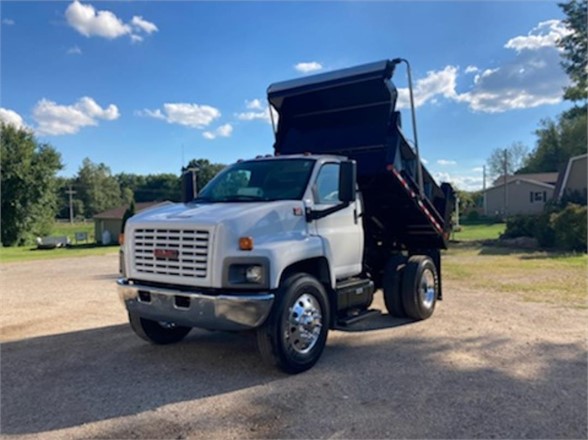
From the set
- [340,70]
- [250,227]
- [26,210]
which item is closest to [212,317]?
[250,227]

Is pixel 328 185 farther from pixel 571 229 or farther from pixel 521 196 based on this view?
pixel 521 196

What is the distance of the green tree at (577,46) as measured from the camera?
2681cm

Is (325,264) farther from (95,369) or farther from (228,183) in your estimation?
(95,369)

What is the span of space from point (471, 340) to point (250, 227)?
353 cm

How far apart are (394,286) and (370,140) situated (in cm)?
225

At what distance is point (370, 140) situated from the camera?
7.39 metres

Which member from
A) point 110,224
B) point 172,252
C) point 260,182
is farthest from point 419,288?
point 110,224

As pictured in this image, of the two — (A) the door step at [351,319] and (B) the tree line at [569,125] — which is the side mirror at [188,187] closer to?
(A) the door step at [351,319]

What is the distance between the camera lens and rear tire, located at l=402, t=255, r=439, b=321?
24.3ft

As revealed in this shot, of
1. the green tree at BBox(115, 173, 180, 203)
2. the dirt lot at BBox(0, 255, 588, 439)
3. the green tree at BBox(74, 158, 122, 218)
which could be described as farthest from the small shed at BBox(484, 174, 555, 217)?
the green tree at BBox(74, 158, 122, 218)

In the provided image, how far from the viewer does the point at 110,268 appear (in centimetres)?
1655

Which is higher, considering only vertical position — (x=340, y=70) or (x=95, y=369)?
(x=340, y=70)

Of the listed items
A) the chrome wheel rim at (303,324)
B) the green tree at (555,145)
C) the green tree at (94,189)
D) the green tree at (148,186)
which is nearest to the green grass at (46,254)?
the chrome wheel rim at (303,324)

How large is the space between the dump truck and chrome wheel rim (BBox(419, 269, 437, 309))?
32mm
